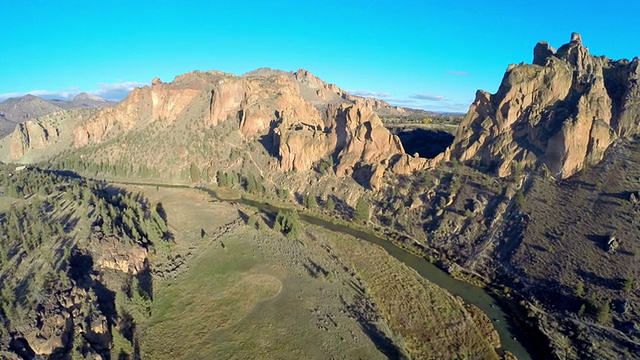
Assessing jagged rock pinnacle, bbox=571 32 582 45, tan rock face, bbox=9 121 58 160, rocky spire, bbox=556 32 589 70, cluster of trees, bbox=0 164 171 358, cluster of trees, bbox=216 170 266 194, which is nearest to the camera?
cluster of trees, bbox=0 164 171 358

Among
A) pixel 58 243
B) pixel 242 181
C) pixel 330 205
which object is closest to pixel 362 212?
pixel 330 205

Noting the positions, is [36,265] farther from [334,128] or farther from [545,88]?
[545,88]

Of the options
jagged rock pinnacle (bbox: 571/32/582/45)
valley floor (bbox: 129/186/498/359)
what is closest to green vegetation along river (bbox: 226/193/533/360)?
valley floor (bbox: 129/186/498/359)

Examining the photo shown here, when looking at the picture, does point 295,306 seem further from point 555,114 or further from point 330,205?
point 555,114

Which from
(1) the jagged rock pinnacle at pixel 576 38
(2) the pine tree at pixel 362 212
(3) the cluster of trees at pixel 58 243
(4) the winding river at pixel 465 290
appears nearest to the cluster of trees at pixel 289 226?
(4) the winding river at pixel 465 290

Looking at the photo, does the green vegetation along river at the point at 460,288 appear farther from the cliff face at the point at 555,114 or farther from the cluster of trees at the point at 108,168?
→ the cluster of trees at the point at 108,168

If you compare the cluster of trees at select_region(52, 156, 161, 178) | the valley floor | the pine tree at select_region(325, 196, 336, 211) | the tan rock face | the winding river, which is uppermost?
the tan rock face

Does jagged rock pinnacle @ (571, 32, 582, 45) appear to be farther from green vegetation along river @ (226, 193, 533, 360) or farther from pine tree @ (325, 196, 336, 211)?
pine tree @ (325, 196, 336, 211)
